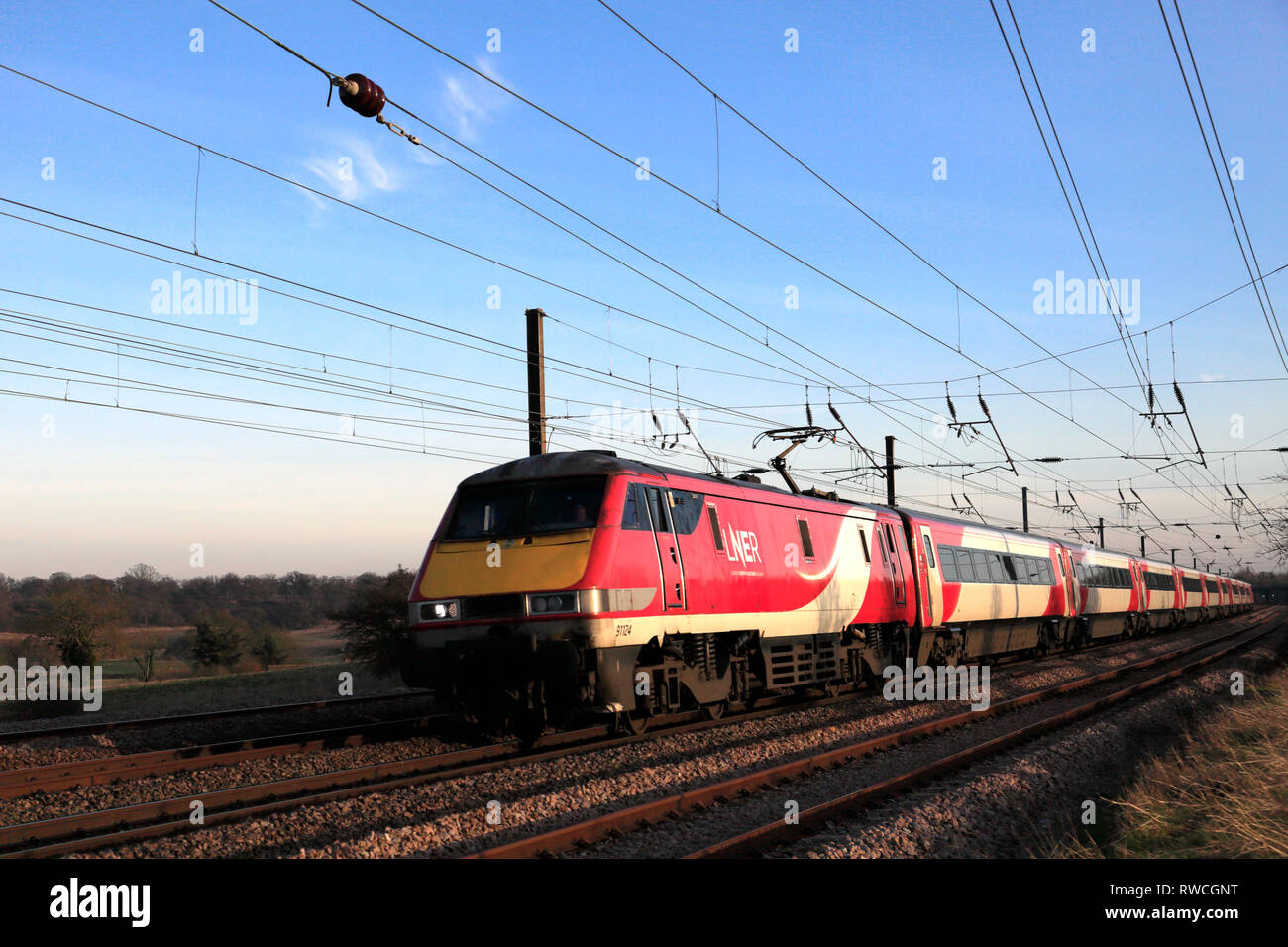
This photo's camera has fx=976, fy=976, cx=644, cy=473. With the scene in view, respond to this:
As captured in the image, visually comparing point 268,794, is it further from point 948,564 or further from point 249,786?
point 948,564

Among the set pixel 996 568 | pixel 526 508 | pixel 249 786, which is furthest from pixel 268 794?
pixel 996 568

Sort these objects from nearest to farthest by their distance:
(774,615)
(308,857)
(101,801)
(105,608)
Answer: (308,857) → (101,801) → (774,615) → (105,608)

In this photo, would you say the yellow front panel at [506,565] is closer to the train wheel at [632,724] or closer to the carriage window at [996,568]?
the train wheel at [632,724]

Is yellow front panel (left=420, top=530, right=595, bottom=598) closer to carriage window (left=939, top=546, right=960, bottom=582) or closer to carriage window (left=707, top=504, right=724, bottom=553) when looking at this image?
carriage window (left=707, top=504, right=724, bottom=553)

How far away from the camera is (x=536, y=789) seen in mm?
9594

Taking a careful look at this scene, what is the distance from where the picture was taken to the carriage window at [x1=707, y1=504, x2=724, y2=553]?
13422mm

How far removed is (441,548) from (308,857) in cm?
563

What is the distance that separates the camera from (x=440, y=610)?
1176 centimetres

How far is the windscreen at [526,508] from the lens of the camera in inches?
460

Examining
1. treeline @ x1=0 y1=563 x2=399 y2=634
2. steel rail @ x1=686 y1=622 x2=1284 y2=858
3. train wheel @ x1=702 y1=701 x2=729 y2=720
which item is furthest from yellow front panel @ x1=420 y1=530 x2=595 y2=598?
treeline @ x1=0 y1=563 x2=399 y2=634

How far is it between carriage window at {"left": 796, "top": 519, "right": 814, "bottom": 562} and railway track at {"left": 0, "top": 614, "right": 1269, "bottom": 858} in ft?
8.81

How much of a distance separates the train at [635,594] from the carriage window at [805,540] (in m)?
0.05
